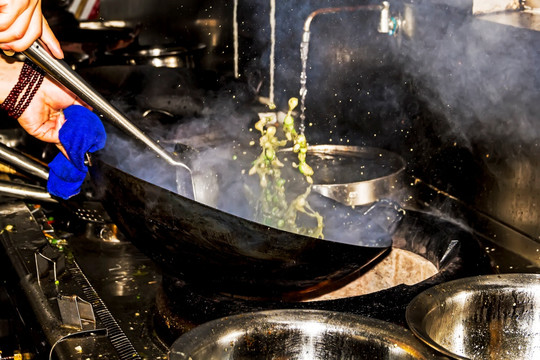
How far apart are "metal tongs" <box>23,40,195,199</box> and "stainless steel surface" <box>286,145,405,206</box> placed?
21.0 inches

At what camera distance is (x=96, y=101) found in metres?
2.01

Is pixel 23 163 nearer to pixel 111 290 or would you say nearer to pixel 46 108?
pixel 46 108

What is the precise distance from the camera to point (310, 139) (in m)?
3.82

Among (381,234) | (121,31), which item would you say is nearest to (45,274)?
(381,234)

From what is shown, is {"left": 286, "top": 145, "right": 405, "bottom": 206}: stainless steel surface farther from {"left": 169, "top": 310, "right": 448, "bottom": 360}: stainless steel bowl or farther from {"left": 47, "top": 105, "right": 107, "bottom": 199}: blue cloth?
{"left": 169, "top": 310, "right": 448, "bottom": 360}: stainless steel bowl

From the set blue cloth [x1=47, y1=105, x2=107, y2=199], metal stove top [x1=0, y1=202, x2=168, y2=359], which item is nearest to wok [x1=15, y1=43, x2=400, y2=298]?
blue cloth [x1=47, y1=105, x2=107, y2=199]

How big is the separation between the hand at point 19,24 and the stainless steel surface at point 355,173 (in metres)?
1.12

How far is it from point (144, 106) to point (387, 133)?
1284 mm

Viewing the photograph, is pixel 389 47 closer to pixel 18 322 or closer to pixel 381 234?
pixel 381 234

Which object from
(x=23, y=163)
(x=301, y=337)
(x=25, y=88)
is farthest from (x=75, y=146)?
(x=301, y=337)

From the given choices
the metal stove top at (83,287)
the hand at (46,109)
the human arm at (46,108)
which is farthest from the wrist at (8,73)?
the metal stove top at (83,287)

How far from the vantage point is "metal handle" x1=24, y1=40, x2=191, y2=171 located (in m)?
1.90

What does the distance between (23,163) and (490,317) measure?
193cm

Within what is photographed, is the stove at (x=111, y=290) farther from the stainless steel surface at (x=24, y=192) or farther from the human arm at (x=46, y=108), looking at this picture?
the human arm at (x=46, y=108)
